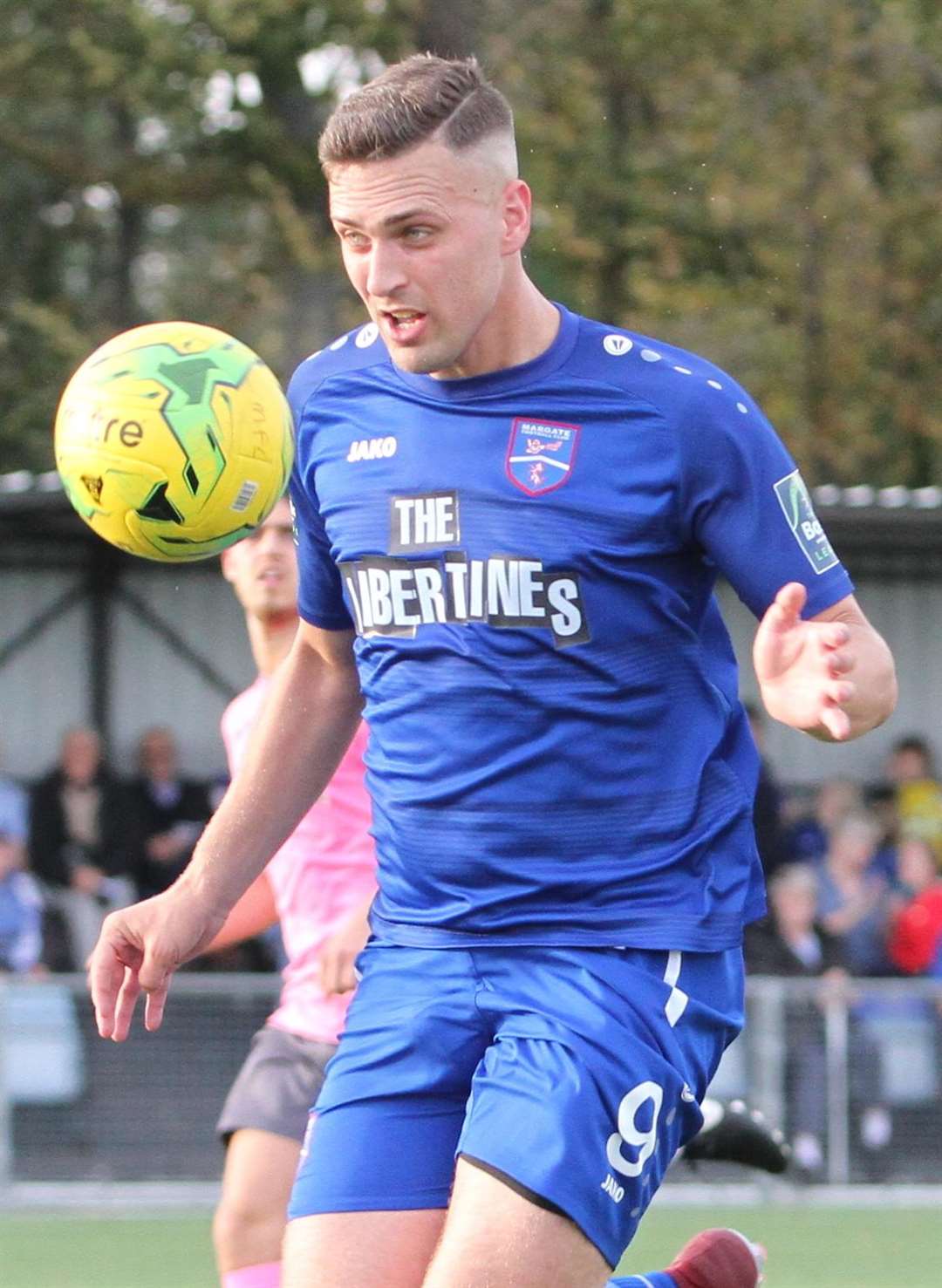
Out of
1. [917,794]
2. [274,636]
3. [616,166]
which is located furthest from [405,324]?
[616,166]

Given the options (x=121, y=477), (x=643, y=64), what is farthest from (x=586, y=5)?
(x=121, y=477)

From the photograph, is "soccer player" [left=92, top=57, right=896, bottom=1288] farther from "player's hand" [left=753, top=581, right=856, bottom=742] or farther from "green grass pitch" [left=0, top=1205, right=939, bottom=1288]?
"green grass pitch" [left=0, top=1205, right=939, bottom=1288]

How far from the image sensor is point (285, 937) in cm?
611

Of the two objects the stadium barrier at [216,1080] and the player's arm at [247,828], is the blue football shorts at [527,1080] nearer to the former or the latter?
the player's arm at [247,828]

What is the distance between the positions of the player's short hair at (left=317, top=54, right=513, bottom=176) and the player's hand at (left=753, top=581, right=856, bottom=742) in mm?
1051

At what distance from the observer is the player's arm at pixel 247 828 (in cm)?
430

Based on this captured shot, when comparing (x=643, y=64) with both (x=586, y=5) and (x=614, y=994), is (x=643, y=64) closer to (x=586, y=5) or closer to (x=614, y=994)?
(x=586, y=5)

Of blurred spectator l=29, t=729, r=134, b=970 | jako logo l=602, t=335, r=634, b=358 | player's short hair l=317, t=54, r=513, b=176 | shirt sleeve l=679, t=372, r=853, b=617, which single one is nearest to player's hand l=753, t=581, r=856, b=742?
shirt sleeve l=679, t=372, r=853, b=617

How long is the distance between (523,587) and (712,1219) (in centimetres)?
712

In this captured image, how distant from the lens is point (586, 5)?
69.4 ft

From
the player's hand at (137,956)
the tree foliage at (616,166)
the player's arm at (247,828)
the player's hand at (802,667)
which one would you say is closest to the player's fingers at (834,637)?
the player's hand at (802,667)

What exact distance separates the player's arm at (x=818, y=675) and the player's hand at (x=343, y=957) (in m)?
1.74

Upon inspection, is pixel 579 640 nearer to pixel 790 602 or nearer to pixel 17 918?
pixel 790 602

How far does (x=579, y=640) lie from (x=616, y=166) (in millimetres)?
17339
